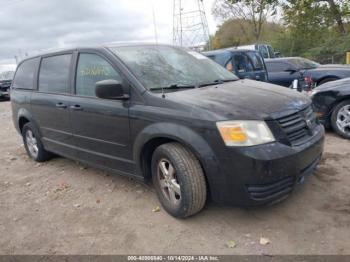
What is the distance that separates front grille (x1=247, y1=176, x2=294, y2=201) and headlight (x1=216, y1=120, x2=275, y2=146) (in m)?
0.38

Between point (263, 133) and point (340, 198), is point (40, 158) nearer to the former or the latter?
point (263, 133)

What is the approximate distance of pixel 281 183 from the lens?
10.3 ft

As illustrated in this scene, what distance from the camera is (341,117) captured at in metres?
5.91

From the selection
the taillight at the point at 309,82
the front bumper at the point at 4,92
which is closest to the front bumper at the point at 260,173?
the taillight at the point at 309,82

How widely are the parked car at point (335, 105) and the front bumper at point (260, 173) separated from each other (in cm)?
296

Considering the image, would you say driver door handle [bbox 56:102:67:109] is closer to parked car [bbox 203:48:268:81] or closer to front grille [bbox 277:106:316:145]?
front grille [bbox 277:106:316:145]

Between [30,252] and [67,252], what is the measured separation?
14.6 inches

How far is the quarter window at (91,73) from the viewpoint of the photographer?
13.3 feet

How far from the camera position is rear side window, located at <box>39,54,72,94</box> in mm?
4715

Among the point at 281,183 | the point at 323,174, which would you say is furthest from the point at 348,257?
the point at 323,174

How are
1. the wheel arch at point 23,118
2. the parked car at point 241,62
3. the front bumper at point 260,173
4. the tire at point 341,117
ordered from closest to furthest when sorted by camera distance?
the front bumper at point 260,173
the wheel arch at point 23,118
the tire at point 341,117
the parked car at point 241,62

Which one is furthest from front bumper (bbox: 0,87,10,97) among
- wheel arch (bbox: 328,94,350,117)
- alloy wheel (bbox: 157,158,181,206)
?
alloy wheel (bbox: 157,158,181,206)

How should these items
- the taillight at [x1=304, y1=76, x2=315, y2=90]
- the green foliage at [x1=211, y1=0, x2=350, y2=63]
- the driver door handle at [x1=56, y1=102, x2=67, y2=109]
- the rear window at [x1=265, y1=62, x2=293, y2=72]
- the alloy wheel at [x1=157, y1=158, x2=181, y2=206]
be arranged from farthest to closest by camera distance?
the green foliage at [x1=211, y1=0, x2=350, y2=63], the rear window at [x1=265, y1=62, x2=293, y2=72], the taillight at [x1=304, y1=76, x2=315, y2=90], the driver door handle at [x1=56, y1=102, x2=67, y2=109], the alloy wheel at [x1=157, y1=158, x2=181, y2=206]

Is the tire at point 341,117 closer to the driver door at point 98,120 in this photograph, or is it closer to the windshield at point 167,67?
the windshield at point 167,67
